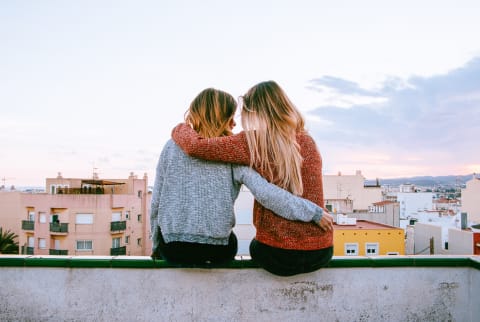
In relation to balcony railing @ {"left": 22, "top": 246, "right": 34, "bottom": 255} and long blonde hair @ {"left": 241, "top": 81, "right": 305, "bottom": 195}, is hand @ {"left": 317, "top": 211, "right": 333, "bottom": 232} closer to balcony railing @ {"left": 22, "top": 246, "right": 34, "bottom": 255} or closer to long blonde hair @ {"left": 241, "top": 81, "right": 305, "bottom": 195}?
long blonde hair @ {"left": 241, "top": 81, "right": 305, "bottom": 195}

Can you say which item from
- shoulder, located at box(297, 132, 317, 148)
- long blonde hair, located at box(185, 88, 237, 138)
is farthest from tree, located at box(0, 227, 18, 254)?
shoulder, located at box(297, 132, 317, 148)

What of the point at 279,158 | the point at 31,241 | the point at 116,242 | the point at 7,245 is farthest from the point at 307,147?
the point at 7,245

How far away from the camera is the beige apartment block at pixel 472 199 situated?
3066 centimetres

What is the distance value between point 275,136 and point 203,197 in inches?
22.6

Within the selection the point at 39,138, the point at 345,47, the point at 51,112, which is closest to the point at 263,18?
the point at 345,47

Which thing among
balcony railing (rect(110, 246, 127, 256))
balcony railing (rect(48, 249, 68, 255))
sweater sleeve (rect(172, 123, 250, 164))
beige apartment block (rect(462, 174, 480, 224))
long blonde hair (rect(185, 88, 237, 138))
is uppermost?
long blonde hair (rect(185, 88, 237, 138))

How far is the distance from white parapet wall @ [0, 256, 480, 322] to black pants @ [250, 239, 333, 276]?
0.27 m

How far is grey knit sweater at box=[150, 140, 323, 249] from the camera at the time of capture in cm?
247

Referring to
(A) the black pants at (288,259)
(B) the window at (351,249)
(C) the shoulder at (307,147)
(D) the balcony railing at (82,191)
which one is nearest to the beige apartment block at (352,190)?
(B) the window at (351,249)

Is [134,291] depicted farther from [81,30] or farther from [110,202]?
[110,202]

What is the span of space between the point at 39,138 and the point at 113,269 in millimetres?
32616

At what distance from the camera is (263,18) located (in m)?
9.97

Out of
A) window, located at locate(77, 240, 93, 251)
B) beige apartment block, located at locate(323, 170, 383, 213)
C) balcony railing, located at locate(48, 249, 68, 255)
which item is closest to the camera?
balcony railing, located at locate(48, 249, 68, 255)

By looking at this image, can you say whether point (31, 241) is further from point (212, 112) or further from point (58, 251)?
point (212, 112)
